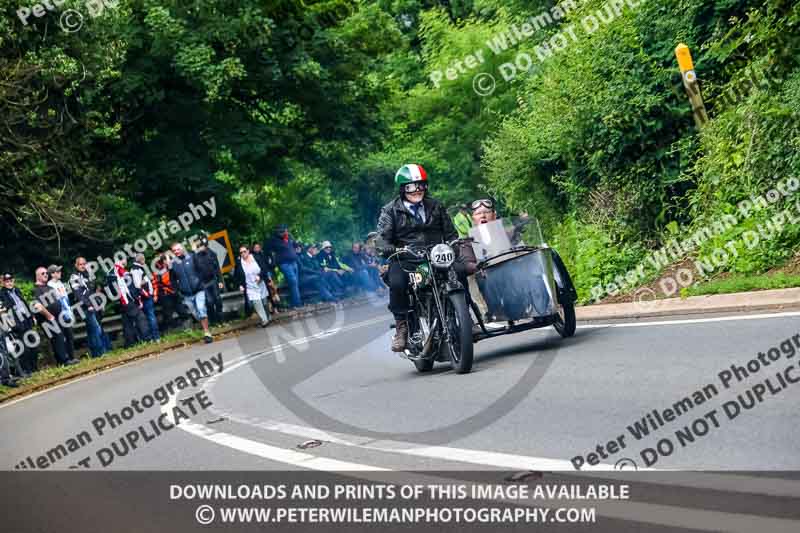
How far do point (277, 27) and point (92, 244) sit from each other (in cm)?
794

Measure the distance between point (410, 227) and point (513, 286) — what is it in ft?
3.97

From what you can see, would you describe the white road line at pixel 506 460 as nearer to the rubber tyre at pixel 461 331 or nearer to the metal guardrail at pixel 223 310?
the rubber tyre at pixel 461 331

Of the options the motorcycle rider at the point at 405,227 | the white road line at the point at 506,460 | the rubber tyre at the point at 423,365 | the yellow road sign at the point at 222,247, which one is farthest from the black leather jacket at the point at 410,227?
the yellow road sign at the point at 222,247

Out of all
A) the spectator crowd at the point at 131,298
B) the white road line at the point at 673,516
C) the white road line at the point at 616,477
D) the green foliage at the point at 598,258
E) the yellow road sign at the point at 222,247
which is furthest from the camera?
the yellow road sign at the point at 222,247

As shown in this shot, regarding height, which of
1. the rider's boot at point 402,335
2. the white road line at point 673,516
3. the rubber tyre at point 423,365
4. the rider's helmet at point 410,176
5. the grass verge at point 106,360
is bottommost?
the white road line at point 673,516

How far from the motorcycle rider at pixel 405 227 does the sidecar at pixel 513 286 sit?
0.46 metres

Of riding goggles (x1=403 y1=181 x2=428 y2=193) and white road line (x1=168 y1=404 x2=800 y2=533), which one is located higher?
riding goggles (x1=403 y1=181 x2=428 y2=193)

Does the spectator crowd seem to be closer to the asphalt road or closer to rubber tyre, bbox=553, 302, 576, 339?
the asphalt road

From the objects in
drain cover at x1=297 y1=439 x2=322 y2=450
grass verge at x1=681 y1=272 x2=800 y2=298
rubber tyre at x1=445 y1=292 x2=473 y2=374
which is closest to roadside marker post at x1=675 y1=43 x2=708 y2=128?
grass verge at x1=681 y1=272 x2=800 y2=298

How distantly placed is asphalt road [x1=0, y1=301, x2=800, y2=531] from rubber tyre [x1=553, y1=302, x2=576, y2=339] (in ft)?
0.49

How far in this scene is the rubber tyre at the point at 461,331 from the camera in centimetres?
1059

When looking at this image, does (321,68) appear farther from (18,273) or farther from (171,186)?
(18,273)

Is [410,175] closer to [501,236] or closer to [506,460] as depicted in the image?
[501,236]

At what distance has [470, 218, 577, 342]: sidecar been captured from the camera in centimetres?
1147
